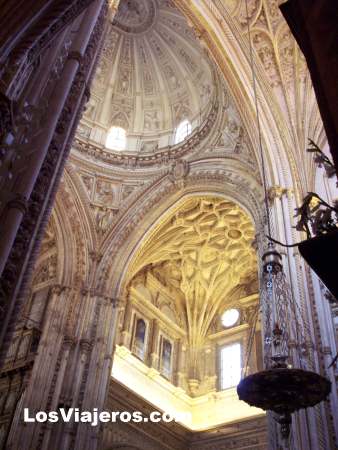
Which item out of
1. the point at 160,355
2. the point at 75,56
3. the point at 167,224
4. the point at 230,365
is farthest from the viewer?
the point at 230,365

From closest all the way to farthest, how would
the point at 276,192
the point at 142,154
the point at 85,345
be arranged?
the point at 276,192 → the point at 85,345 → the point at 142,154

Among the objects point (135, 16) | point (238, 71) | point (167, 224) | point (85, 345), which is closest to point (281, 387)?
point (85, 345)

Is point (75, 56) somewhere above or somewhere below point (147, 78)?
below

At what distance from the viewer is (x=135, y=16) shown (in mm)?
19375

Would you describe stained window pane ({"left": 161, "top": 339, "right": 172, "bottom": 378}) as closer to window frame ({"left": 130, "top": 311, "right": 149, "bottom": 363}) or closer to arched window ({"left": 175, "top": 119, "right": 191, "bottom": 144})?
window frame ({"left": 130, "top": 311, "right": 149, "bottom": 363})

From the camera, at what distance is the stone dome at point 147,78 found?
1886cm

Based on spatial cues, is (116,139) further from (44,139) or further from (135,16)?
(44,139)

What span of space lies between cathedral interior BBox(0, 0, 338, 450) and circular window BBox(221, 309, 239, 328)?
6 centimetres

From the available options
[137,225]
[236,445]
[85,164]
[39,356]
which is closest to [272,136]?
[137,225]

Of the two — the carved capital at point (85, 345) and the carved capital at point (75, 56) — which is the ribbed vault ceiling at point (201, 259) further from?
the carved capital at point (75, 56)

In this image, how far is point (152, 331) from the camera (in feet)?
62.6

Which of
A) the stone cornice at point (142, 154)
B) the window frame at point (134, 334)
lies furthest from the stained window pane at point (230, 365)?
the stone cornice at point (142, 154)

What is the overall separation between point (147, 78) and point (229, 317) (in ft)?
32.1

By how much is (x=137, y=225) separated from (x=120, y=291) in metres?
2.33
